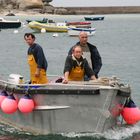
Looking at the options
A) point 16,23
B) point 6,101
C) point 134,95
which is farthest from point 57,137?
point 16,23

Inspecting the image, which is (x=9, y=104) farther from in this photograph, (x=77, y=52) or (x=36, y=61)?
(x=77, y=52)

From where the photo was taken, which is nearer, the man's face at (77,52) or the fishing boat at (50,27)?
the man's face at (77,52)

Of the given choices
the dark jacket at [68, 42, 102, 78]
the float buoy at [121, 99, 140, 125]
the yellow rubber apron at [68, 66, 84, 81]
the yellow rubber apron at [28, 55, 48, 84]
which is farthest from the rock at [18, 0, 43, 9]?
the float buoy at [121, 99, 140, 125]

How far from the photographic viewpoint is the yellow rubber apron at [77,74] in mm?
12383

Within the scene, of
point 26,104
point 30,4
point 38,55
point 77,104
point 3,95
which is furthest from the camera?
point 30,4

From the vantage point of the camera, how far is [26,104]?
39.6ft

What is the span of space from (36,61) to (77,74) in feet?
2.93

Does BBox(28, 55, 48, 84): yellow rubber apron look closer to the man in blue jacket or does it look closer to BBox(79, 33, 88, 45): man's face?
the man in blue jacket

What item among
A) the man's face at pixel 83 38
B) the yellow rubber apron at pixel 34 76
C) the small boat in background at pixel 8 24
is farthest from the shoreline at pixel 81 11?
the man's face at pixel 83 38

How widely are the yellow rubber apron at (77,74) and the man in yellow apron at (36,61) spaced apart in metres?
0.59

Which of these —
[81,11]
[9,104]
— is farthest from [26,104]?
[81,11]

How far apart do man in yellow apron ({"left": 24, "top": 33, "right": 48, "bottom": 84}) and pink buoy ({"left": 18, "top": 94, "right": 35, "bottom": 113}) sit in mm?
621

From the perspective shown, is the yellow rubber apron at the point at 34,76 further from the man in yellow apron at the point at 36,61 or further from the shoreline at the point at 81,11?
the shoreline at the point at 81,11

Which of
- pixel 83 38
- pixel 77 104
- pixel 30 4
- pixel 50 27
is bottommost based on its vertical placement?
pixel 30 4
